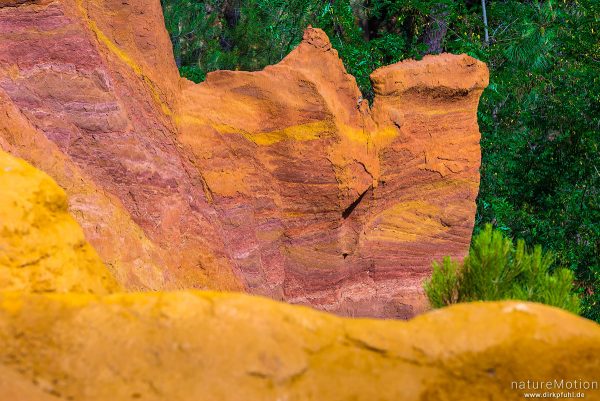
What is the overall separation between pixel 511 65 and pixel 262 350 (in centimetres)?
1136

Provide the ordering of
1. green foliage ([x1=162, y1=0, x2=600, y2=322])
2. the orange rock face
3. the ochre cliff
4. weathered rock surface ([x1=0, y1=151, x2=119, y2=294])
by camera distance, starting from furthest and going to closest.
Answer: green foliage ([x1=162, y1=0, x2=600, y2=322])
the orange rock face
weathered rock surface ([x1=0, y1=151, x2=119, y2=294])
the ochre cliff

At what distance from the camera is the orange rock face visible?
22.0ft

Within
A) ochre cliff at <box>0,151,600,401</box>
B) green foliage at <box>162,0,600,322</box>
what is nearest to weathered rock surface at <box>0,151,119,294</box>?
ochre cliff at <box>0,151,600,401</box>

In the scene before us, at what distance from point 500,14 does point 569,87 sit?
3.01 metres

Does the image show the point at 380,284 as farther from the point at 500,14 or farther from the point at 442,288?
the point at 500,14

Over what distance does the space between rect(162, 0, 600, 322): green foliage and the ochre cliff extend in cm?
743

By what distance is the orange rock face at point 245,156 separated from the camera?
6695 millimetres

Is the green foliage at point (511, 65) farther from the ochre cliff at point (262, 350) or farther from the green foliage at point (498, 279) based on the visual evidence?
the ochre cliff at point (262, 350)

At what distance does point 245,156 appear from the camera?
315 inches

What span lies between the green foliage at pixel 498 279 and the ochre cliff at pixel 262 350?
119 cm

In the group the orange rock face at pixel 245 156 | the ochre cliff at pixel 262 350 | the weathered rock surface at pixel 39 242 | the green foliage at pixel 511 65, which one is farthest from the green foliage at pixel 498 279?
the green foliage at pixel 511 65

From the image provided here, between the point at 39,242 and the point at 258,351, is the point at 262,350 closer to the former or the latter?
the point at 258,351

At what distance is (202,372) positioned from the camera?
11.7ft

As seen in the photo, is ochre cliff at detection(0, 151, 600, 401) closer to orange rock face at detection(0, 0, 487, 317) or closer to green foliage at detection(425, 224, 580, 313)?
green foliage at detection(425, 224, 580, 313)
